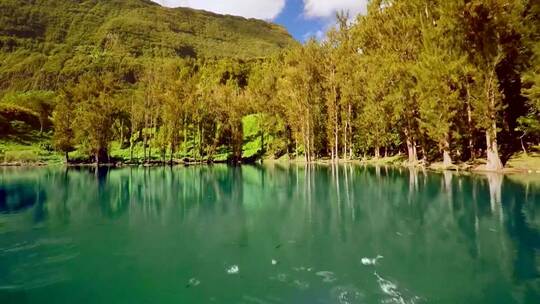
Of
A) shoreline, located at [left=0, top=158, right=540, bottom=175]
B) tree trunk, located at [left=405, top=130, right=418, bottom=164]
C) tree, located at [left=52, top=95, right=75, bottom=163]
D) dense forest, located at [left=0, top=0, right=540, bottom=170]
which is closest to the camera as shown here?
shoreline, located at [left=0, top=158, right=540, bottom=175]

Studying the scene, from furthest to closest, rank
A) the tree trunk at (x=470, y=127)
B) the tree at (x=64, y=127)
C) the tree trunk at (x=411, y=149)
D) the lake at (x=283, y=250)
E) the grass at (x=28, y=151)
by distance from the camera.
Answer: the grass at (x=28, y=151) < the tree at (x=64, y=127) < the tree trunk at (x=411, y=149) < the tree trunk at (x=470, y=127) < the lake at (x=283, y=250)

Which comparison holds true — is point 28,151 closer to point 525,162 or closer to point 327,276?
point 525,162

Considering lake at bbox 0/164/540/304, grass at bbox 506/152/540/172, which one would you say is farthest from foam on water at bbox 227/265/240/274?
grass at bbox 506/152/540/172

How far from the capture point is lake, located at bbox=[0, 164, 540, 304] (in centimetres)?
1066

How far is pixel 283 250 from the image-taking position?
14586mm

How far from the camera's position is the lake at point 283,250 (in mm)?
10664

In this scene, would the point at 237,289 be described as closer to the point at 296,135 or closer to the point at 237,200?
the point at 237,200

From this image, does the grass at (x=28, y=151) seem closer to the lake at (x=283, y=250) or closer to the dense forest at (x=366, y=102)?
the dense forest at (x=366, y=102)

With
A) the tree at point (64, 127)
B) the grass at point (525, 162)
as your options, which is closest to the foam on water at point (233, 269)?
the grass at point (525, 162)

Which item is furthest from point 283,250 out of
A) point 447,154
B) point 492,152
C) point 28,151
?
point 28,151

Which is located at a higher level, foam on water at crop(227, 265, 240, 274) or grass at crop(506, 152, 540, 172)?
grass at crop(506, 152, 540, 172)

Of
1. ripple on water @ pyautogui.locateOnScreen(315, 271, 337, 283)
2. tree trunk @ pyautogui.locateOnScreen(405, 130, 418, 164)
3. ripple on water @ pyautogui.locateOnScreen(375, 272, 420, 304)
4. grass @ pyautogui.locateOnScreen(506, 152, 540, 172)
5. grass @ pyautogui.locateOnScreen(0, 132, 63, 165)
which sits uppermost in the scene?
grass @ pyautogui.locateOnScreen(0, 132, 63, 165)

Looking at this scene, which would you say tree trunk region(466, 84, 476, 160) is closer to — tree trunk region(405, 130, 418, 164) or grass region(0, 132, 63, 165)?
tree trunk region(405, 130, 418, 164)

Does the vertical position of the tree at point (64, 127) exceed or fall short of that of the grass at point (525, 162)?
it exceeds it
